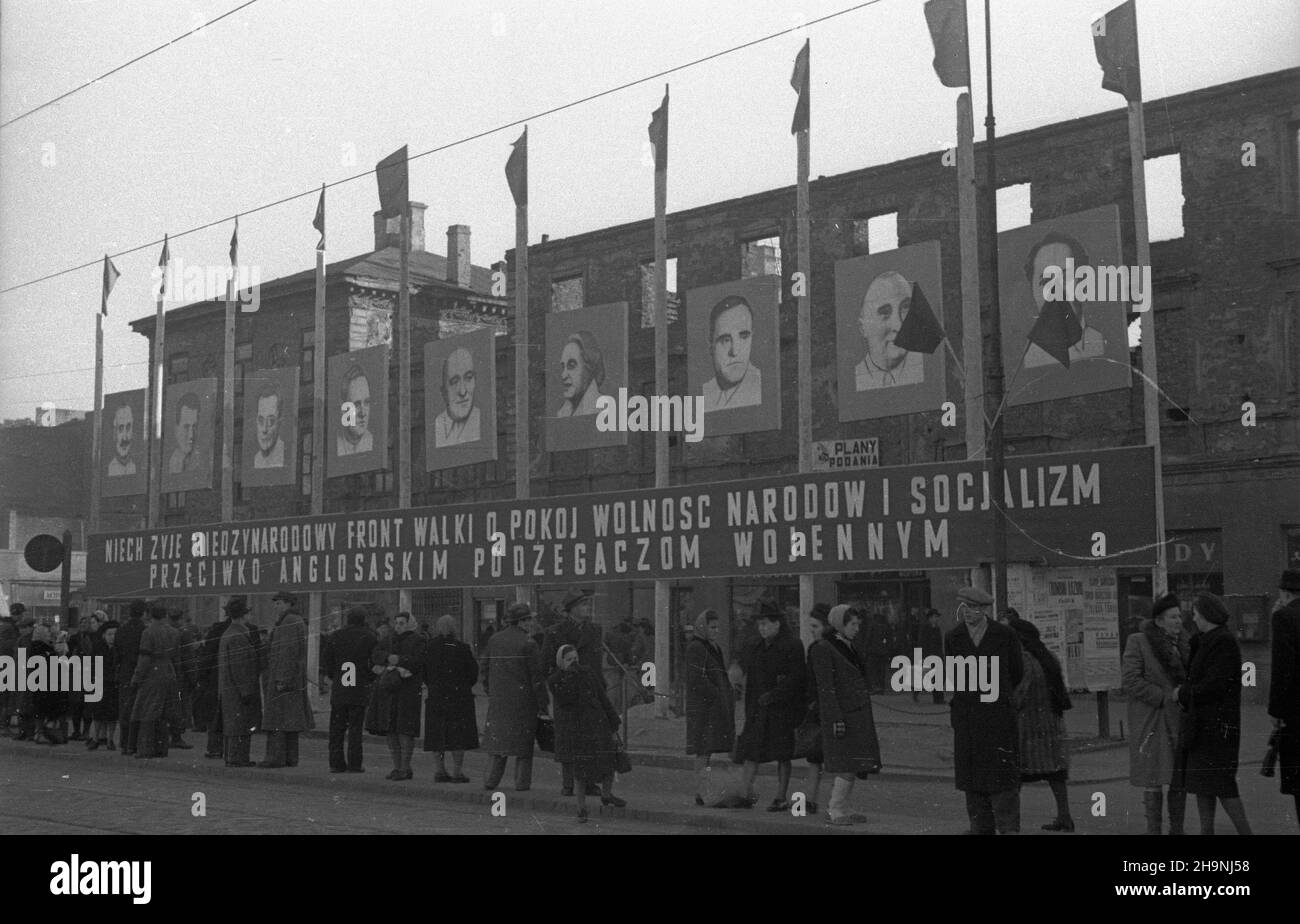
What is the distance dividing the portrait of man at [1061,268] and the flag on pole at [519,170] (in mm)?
9583

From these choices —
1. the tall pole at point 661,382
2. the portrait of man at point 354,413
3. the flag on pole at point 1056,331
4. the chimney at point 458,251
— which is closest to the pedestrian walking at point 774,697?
the flag on pole at point 1056,331

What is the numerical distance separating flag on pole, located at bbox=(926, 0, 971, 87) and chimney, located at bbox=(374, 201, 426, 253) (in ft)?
36.5

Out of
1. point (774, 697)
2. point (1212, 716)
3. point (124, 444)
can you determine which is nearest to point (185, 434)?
point (124, 444)

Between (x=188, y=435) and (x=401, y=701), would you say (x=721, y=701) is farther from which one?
(x=188, y=435)

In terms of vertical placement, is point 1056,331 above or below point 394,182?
below

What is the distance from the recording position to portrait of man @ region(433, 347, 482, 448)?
26.0 m

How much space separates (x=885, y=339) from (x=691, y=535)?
424cm

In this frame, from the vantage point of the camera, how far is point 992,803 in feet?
34.3

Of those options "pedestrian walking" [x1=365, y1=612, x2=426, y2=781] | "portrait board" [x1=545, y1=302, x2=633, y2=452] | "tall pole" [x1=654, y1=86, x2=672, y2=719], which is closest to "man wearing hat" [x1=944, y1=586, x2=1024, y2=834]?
"pedestrian walking" [x1=365, y1=612, x2=426, y2=781]

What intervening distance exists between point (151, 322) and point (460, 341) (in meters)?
16.1

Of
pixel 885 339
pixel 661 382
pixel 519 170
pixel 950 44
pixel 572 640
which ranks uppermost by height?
pixel 519 170

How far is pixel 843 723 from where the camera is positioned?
1193 cm
